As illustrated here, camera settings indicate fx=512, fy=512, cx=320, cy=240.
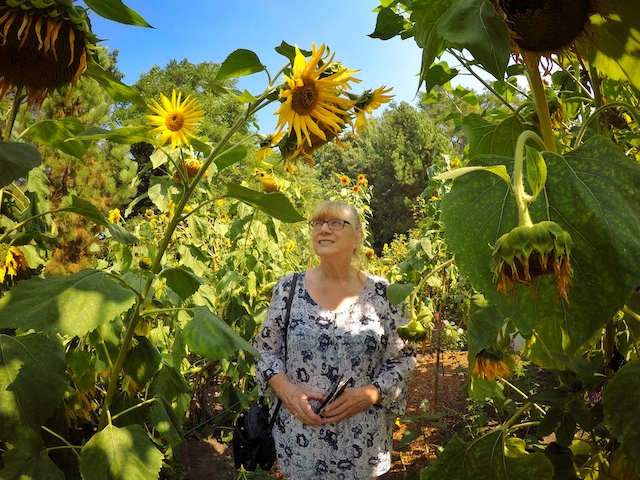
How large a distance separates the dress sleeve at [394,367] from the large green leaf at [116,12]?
1.27 m

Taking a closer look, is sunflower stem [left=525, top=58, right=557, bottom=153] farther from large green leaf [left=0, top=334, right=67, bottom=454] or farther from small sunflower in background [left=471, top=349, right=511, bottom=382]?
small sunflower in background [left=471, top=349, right=511, bottom=382]

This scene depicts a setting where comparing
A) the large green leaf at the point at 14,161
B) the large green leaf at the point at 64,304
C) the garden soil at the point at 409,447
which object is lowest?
the garden soil at the point at 409,447

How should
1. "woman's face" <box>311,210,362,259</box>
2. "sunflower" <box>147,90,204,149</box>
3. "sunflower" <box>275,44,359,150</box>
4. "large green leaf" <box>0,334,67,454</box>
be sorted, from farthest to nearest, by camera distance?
1. "woman's face" <box>311,210,362,259</box>
2. "sunflower" <box>147,90,204,149</box>
3. "sunflower" <box>275,44,359,150</box>
4. "large green leaf" <box>0,334,67,454</box>

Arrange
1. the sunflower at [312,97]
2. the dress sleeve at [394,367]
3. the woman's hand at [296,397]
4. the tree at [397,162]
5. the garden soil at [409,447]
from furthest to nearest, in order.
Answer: the tree at [397,162] → the garden soil at [409,447] → the dress sleeve at [394,367] → the woman's hand at [296,397] → the sunflower at [312,97]

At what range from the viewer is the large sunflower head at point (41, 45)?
61 cm

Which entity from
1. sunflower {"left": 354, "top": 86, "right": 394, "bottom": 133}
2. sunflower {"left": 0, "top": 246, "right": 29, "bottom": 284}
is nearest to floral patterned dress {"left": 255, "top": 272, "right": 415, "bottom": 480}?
sunflower {"left": 0, "top": 246, "right": 29, "bottom": 284}

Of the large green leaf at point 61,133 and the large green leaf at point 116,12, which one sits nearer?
the large green leaf at point 116,12

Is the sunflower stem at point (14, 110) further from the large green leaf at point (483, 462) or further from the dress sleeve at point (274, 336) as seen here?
the dress sleeve at point (274, 336)

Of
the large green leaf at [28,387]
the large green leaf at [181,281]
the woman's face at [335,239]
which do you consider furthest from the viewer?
the woman's face at [335,239]

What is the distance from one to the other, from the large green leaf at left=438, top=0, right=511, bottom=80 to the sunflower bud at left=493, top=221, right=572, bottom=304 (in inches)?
6.2

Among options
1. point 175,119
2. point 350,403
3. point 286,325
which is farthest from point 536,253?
point 286,325

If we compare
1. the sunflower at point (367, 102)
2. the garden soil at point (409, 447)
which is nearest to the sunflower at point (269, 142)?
the sunflower at point (367, 102)

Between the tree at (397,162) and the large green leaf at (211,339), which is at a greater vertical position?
the tree at (397,162)

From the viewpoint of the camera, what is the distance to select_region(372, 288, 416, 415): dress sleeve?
163cm
